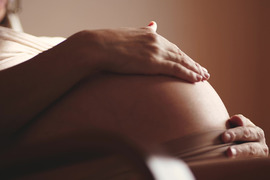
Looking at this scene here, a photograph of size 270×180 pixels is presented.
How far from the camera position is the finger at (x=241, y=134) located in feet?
2.11

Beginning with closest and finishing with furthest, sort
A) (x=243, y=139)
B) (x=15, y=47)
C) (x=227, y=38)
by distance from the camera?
1. (x=243, y=139)
2. (x=15, y=47)
3. (x=227, y=38)

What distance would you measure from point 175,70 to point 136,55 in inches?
4.3

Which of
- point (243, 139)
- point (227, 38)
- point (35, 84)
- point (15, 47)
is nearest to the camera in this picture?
point (35, 84)

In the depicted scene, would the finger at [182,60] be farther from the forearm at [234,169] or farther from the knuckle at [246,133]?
the forearm at [234,169]

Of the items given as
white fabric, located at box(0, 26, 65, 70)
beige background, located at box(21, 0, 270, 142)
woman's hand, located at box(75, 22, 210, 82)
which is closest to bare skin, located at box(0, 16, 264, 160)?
woman's hand, located at box(75, 22, 210, 82)

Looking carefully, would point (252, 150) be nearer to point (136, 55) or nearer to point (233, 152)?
point (233, 152)

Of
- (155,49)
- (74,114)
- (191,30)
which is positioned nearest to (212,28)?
(191,30)

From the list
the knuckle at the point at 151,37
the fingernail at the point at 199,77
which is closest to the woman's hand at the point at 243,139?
the fingernail at the point at 199,77

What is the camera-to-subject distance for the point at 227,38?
7.41 ft

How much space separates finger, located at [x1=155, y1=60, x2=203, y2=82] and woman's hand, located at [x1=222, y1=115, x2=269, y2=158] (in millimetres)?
169

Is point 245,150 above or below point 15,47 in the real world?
below

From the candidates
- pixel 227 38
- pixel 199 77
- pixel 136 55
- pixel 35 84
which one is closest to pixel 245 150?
pixel 199 77

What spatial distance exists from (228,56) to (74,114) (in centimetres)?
194

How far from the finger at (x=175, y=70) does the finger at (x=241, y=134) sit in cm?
17
